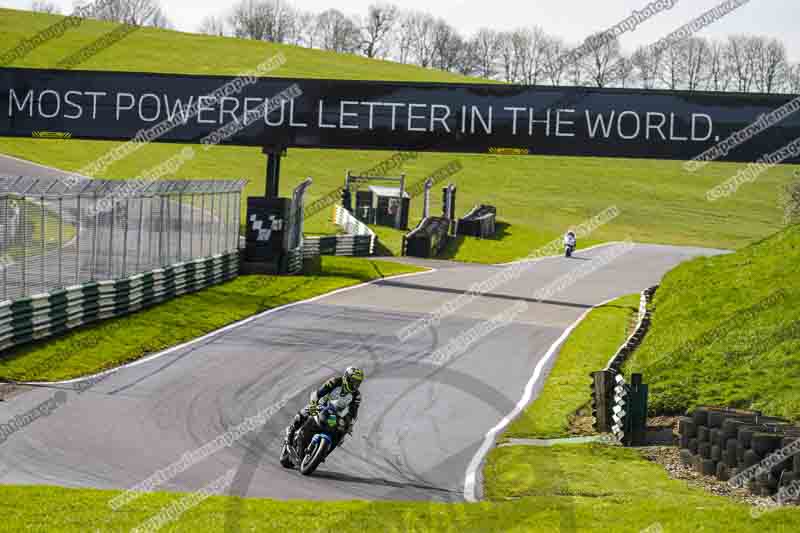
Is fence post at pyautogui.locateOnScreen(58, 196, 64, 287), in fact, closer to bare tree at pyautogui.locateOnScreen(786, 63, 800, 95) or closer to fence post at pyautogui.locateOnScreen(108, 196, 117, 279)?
fence post at pyautogui.locateOnScreen(108, 196, 117, 279)

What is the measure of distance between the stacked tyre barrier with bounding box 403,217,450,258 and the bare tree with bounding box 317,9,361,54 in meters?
110

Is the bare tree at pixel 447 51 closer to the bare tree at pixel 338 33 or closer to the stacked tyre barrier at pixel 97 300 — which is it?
the bare tree at pixel 338 33

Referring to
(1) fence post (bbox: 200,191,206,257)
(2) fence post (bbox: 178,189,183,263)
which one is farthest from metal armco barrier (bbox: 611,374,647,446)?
(1) fence post (bbox: 200,191,206,257)

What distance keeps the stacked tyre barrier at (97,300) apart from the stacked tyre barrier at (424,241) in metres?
14.6

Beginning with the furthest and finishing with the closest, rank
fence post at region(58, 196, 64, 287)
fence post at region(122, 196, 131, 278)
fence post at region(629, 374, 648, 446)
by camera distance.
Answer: fence post at region(122, 196, 131, 278)
fence post at region(58, 196, 64, 287)
fence post at region(629, 374, 648, 446)

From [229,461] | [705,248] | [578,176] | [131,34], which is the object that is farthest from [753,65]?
[229,461]

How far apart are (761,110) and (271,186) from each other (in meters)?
14.2

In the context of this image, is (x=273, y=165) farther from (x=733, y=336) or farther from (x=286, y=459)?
(x=286, y=459)

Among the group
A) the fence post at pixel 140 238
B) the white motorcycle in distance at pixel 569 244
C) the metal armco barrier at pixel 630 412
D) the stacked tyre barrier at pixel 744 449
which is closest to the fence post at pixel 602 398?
the metal armco barrier at pixel 630 412

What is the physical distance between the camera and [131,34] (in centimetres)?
10844

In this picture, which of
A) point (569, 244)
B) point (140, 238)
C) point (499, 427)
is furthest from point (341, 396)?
point (569, 244)

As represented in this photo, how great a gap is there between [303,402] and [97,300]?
283 inches

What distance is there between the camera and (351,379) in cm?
1399

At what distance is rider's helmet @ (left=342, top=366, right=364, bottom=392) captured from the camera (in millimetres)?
13938
